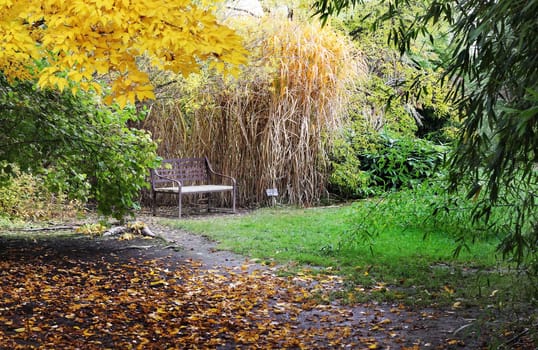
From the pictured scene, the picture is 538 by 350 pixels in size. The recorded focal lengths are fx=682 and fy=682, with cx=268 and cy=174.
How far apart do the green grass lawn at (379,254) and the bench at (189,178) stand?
3.38ft

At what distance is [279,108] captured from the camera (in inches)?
390

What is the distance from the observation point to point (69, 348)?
377cm

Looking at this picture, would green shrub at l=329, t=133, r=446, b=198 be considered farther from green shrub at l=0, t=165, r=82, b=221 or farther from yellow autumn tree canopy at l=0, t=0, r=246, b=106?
yellow autumn tree canopy at l=0, t=0, r=246, b=106

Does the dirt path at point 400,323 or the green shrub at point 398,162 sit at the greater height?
the green shrub at point 398,162

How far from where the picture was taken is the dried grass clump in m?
9.98

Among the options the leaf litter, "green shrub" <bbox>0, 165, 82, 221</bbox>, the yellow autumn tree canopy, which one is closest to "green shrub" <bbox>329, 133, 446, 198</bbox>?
"green shrub" <bbox>0, 165, 82, 221</bbox>

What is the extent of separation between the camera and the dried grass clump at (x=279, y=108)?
9.98 metres

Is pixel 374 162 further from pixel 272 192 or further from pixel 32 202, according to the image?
pixel 32 202

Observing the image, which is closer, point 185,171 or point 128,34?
point 128,34

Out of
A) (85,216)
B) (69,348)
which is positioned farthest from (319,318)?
(85,216)

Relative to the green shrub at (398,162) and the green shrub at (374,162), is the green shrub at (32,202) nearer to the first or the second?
the green shrub at (374,162)

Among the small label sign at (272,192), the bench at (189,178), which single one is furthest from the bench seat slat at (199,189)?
the small label sign at (272,192)

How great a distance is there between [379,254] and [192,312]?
2.24 metres

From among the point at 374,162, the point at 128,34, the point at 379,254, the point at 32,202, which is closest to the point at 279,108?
the point at 374,162
